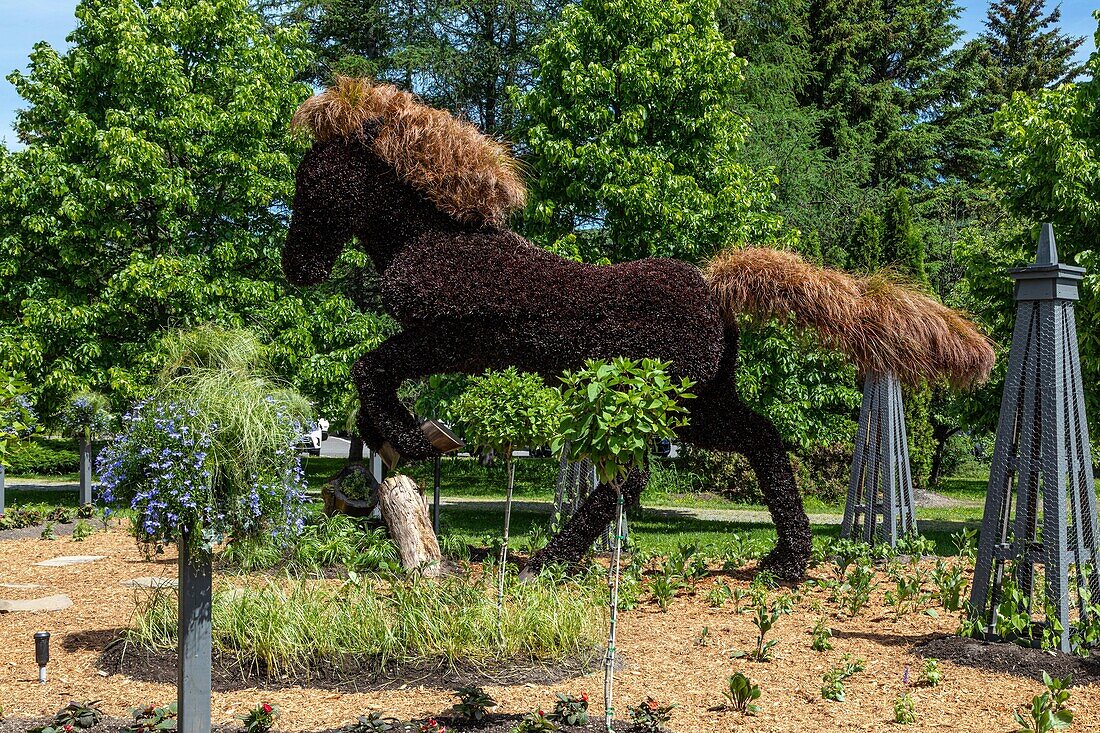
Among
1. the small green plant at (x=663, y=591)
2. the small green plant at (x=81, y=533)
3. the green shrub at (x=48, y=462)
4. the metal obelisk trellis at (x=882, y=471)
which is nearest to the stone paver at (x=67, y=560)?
the small green plant at (x=81, y=533)

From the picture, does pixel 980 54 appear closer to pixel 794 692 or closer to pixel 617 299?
pixel 617 299

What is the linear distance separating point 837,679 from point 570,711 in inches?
65.6

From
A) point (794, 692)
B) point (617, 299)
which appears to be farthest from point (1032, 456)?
point (617, 299)

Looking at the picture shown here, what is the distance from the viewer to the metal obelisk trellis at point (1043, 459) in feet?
20.5

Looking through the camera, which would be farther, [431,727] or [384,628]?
[384,628]

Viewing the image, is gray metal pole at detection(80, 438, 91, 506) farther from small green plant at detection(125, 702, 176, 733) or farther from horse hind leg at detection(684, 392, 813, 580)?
small green plant at detection(125, 702, 176, 733)

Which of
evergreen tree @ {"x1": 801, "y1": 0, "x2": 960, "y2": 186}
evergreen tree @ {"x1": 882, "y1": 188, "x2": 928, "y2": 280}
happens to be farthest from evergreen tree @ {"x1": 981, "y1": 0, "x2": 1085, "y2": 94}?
evergreen tree @ {"x1": 882, "y1": 188, "x2": 928, "y2": 280}

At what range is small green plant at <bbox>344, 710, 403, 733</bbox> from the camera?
4.52m

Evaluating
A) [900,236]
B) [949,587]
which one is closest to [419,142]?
[949,587]

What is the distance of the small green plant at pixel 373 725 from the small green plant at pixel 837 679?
7.72 ft

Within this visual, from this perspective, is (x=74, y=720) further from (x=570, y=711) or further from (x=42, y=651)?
(x=570, y=711)

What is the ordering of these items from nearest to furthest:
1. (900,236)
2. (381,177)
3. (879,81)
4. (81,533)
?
(381,177)
(81,533)
(900,236)
(879,81)

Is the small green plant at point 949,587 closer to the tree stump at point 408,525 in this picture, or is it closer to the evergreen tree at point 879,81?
the tree stump at point 408,525

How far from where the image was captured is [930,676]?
18.4ft
